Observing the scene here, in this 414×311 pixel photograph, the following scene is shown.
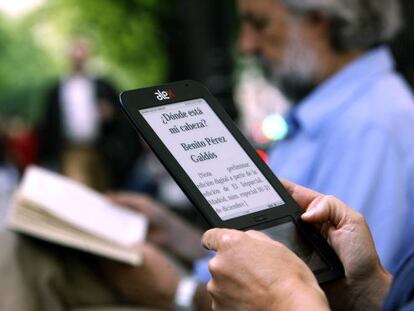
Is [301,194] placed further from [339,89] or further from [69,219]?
[339,89]

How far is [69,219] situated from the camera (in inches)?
110

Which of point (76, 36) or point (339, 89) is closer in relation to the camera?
point (339, 89)

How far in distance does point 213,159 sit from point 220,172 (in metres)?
0.03

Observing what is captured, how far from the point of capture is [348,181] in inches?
112

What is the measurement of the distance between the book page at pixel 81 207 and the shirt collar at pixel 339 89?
62 centimetres

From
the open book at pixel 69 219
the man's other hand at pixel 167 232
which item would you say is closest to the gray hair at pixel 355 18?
the man's other hand at pixel 167 232

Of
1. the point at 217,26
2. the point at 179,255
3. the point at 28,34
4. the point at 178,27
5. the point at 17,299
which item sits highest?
the point at 17,299

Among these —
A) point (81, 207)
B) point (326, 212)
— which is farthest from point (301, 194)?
point (81, 207)

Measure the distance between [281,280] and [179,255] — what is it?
5.83 feet

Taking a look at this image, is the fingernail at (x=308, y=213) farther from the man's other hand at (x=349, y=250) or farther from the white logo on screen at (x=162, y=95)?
the white logo on screen at (x=162, y=95)

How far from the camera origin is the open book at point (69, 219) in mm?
2762

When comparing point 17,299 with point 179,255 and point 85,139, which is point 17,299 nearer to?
point 179,255

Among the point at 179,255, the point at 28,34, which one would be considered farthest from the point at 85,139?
the point at 28,34

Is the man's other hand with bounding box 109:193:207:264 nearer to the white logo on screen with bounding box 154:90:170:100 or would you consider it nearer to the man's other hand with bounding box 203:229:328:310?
the white logo on screen with bounding box 154:90:170:100
